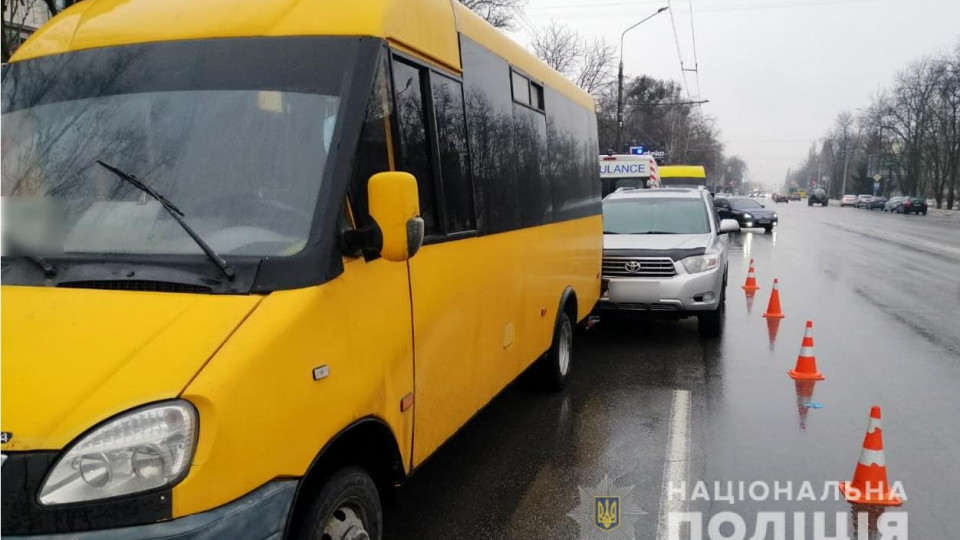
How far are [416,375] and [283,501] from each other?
1077mm

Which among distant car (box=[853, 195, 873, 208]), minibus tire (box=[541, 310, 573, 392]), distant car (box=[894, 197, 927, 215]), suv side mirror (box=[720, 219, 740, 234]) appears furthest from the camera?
distant car (box=[853, 195, 873, 208])

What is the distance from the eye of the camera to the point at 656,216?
33.1ft

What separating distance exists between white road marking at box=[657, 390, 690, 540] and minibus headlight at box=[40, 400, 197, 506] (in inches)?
110

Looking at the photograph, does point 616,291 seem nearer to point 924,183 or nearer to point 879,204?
point 879,204

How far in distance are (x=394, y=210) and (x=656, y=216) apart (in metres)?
7.84

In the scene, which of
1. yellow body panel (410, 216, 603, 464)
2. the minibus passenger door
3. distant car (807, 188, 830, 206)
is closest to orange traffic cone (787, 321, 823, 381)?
yellow body panel (410, 216, 603, 464)

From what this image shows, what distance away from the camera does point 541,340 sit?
19.2 feet

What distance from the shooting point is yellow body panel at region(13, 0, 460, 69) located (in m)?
3.09

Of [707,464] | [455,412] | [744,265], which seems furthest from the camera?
→ [744,265]

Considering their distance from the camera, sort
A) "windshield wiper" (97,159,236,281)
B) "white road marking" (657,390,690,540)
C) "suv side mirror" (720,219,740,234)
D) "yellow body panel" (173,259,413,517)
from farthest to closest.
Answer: "suv side mirror" (720,219,740,234)
"white road marking" (657,390,690,540)
"windshield wiper" (97,159,236,281)
"yellow body panel" (173,259,413,517)

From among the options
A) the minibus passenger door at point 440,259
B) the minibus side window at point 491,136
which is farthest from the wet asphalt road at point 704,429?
the minibus side window at point 491,136

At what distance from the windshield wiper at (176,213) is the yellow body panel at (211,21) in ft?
2.28

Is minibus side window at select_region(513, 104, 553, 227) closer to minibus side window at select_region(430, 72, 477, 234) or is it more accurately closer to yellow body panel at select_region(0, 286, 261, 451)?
minibus side window at select_region(430, 72, 477, 234)

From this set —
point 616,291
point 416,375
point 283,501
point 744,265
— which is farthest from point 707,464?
point 744,265
